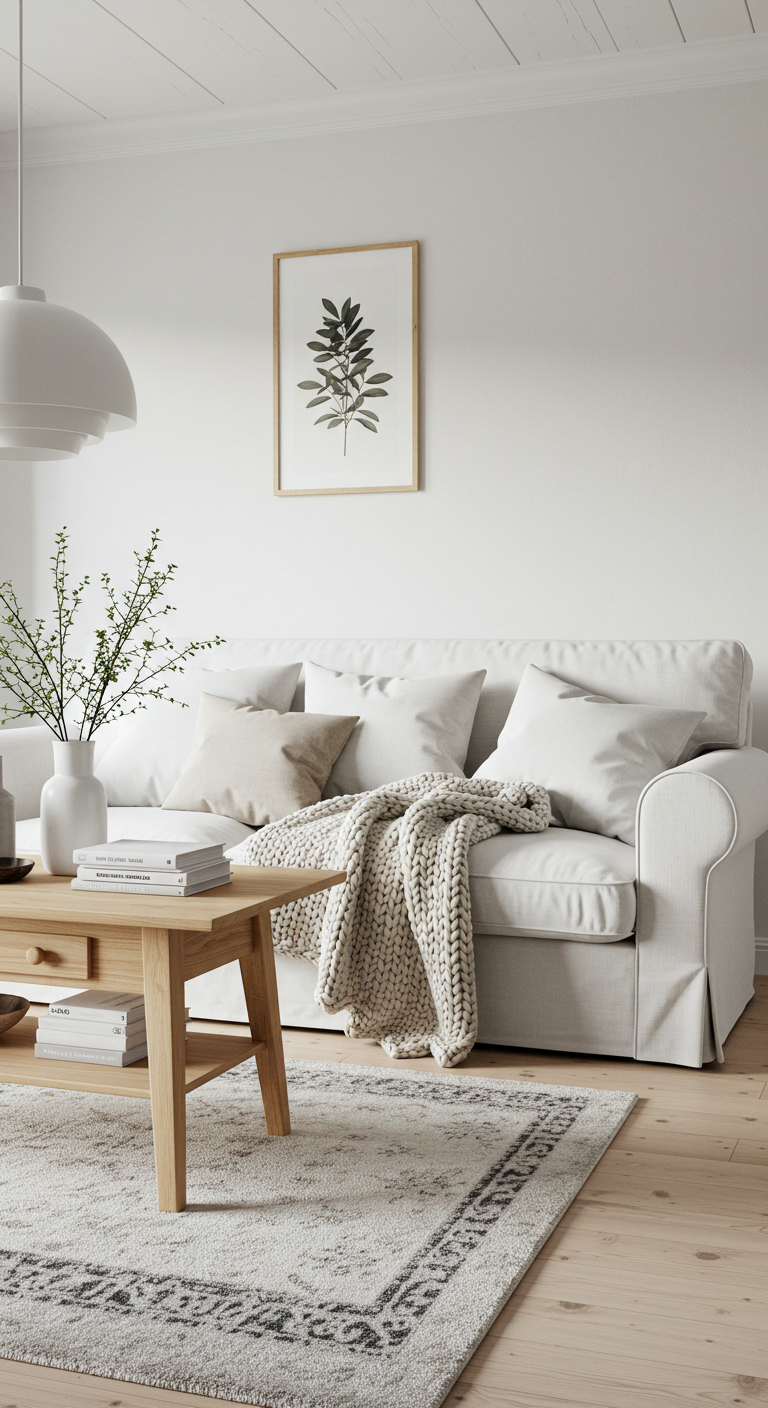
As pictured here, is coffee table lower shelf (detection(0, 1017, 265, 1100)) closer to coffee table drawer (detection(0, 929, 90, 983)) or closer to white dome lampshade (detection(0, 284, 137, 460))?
coffee table drawer (detection(0, 929, 90, 983))

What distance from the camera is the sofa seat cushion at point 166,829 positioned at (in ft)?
→ 10.4

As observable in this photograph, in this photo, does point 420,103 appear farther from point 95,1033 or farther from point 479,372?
point 95,1033

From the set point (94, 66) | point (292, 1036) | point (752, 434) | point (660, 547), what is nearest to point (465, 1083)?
point (292, 1036)

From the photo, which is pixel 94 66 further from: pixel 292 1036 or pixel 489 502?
pixel 292 1036

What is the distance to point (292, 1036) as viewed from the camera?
3.05m

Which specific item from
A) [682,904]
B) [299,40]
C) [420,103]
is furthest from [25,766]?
[420,103]

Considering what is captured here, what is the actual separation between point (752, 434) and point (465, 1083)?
6.99 ft

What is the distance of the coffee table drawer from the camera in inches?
82.9

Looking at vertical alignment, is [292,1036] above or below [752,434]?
below

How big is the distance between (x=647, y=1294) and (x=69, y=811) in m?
1.32

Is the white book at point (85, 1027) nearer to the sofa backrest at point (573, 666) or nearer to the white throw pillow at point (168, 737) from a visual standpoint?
the white throw pillow at point (168, 737)

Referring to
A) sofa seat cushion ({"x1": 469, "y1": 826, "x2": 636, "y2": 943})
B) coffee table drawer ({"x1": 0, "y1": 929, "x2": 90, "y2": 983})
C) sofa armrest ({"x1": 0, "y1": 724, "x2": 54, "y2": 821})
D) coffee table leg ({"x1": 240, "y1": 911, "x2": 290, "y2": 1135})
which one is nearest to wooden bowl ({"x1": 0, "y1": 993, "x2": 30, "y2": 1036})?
coffee table drawer ({"x1": 0, "y1": 929, "x2": 90, "y2": 983})

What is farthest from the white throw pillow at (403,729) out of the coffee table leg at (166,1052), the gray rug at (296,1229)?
the coffee table leg at (166,1052)

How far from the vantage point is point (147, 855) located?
7.16 ft
